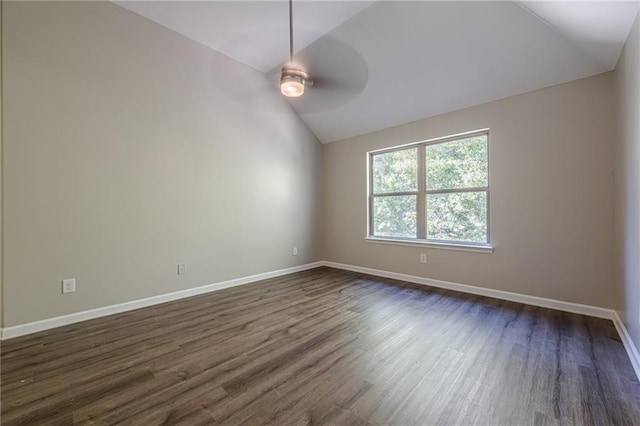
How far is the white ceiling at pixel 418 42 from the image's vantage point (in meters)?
2.35

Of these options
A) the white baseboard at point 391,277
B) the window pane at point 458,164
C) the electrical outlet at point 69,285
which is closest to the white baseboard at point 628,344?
the white baseboard at point 391,277

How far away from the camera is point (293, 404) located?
4.85ft

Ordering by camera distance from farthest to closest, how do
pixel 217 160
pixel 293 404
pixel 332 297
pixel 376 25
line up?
pixel 217 160 → pixel 332 297 → pixel 376 25 → pixel 293 404

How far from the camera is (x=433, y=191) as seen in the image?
3842 millimetres

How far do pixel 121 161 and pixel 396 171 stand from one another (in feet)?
12.2

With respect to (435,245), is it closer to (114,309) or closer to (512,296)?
(512,296)

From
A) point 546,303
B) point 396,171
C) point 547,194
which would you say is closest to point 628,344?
point 546,303

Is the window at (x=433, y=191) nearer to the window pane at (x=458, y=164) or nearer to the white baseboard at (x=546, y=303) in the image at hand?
the window pane at (x=458, y=164)

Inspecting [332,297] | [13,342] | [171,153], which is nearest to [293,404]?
[332,297]

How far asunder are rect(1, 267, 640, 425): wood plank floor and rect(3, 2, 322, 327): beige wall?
1.85ft

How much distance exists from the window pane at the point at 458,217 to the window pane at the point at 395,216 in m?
0.27

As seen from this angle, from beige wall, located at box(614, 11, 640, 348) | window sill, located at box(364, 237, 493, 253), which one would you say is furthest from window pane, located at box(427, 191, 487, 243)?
beige wall, located at box(614, 11, 640, 348)

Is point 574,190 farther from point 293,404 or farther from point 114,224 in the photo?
point 114,224

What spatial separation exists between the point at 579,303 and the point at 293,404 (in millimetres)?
3093
